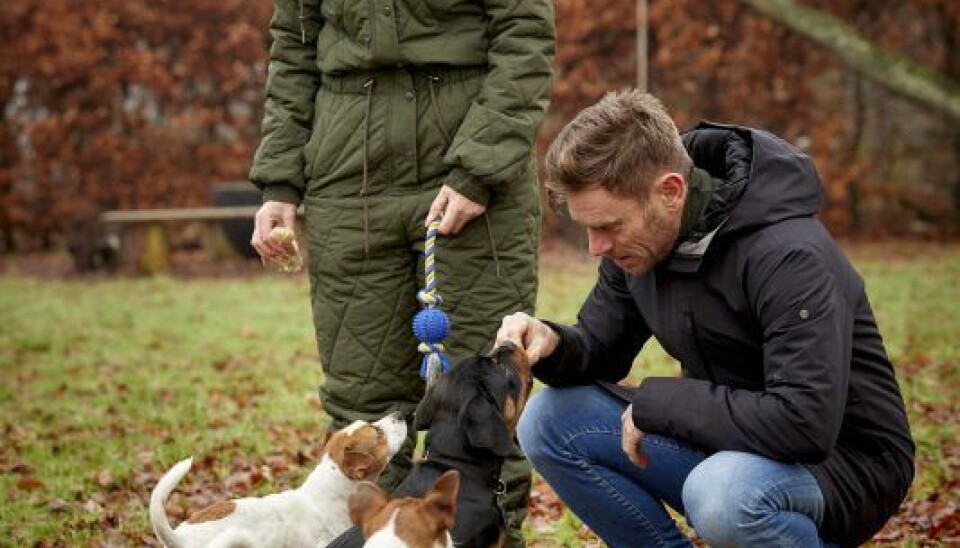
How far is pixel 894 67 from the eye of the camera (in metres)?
11.9

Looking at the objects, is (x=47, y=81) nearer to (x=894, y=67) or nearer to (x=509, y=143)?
(x=894, y=67)

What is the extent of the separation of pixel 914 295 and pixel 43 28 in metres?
9.08

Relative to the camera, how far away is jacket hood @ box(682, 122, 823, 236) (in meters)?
2.96

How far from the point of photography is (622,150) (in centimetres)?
→ 296

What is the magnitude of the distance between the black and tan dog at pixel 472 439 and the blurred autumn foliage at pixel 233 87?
9.86m

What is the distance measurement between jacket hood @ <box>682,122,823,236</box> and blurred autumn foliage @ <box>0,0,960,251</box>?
9871 millimetres

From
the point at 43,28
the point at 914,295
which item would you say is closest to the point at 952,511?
the point at 914,295

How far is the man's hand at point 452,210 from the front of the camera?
3521 mm

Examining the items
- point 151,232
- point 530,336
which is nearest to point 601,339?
point 530,336

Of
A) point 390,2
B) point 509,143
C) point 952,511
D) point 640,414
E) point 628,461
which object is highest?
point 390,2

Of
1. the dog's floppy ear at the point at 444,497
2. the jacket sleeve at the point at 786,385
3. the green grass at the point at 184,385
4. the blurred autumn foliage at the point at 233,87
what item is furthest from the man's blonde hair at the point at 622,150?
the blurred autumn foliage at the point at 233,87

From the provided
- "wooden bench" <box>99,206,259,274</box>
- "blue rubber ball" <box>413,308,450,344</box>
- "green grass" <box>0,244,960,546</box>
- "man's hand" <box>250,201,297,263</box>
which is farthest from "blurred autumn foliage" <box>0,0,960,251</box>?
"blue rubber ball" <box>413,308,450,344</box>

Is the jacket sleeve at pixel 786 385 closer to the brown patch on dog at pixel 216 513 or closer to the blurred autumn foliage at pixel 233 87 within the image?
the brown patch on dog at pixel 216 513

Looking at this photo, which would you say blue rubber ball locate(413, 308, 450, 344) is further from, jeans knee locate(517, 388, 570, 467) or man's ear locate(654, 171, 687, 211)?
man's ear locate(654, 171, 687, 211)
